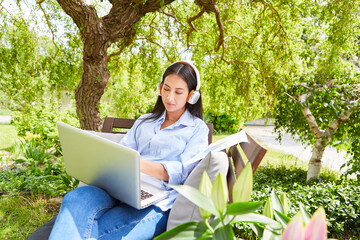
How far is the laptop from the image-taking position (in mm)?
1126

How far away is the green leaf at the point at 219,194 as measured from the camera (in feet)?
1.65

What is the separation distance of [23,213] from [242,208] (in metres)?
2.57

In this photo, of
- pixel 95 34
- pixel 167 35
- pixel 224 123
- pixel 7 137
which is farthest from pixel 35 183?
pixel 224 123

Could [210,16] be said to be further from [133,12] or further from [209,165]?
[209,165]

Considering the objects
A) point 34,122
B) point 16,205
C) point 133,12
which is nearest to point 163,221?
point 16,205

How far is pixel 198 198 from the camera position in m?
0.49

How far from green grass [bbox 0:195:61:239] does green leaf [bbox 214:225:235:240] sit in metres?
2.20

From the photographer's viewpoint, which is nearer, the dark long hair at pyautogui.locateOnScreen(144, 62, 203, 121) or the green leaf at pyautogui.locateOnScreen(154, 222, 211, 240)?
the green leaf at pyautogui.locateOnScreen(154, 222, 211, 240)

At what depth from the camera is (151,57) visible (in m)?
4.46

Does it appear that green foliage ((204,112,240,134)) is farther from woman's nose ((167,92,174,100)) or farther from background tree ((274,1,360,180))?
woman's nose ((167,92,174,100))

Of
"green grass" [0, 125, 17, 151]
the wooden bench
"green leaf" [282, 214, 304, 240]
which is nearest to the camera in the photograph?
"green leaf" [282, 214, 304, 240]

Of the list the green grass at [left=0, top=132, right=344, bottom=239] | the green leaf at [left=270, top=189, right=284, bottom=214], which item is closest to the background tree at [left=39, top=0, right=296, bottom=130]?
the green grass at [left=0, top=132, right=344, bottom=239]

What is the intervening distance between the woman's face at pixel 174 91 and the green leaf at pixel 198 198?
1.29 meters

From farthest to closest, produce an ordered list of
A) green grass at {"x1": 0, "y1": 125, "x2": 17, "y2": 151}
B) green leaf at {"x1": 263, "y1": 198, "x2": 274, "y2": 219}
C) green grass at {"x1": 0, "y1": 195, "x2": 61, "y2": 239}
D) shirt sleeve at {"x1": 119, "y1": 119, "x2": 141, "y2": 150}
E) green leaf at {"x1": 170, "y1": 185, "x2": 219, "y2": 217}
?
green grass at {"x1": 0, "y1": 125, "x2": 17, "y2": 151}, green grass at {"x1": 0, "y1": 195, "x2": 61, "y2": 239}, shirt sleeve at {"x1": 119, "y1": 119, "x2": 141, "y2": 150}, green leaf at {"x1": 263, "y1": 198, "x2": 274, "y2": 219}, green leaf at {"x1": 170, "y1": 185, "x2": 219, "y2": 217}
